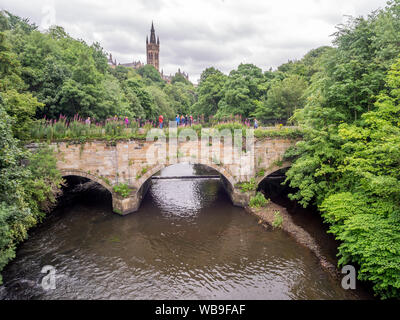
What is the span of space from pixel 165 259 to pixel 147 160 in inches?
259

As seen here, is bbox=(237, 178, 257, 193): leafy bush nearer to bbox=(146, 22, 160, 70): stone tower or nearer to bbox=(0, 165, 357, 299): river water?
bbox=(0, 165, 357, 299): river water

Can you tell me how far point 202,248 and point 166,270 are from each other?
2.36 meters

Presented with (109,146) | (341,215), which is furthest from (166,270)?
(109,146)

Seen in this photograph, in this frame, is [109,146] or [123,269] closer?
[123,269]

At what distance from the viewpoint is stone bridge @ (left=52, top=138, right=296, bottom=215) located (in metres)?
15.7

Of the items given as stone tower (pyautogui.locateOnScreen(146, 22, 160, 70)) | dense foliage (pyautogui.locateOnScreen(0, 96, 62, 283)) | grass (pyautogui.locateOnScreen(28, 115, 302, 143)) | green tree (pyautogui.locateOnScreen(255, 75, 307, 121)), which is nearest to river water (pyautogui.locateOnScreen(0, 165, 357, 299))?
dense foliage (pyautogui.locateOnScreen(0, 96, 62, 283))

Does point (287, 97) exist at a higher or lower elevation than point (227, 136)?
higher

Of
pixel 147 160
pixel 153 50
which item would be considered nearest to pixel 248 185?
pixel 147 160

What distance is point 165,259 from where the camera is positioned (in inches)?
467

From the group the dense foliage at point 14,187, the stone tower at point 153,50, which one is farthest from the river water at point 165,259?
the stone tower at point 153,50

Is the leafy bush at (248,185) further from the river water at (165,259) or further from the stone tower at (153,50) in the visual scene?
the stone tower at (153,50)
